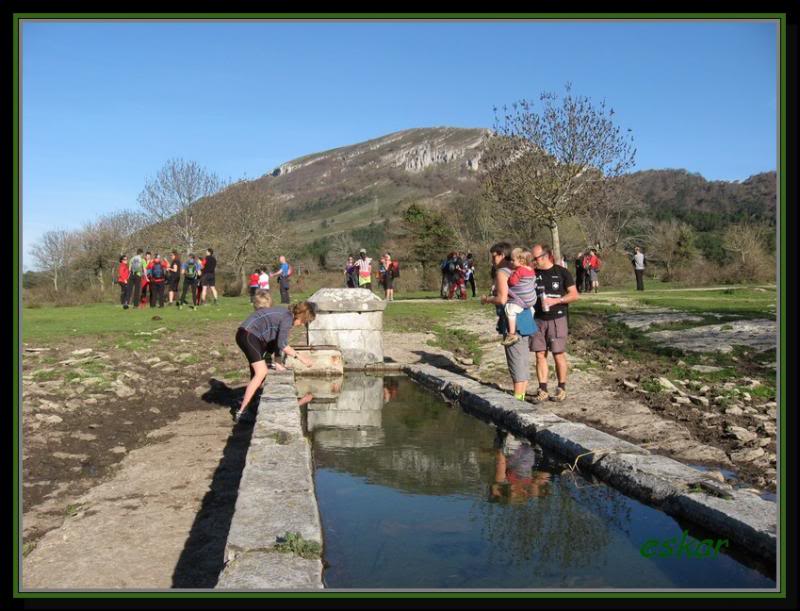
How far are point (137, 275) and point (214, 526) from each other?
20.6 meters

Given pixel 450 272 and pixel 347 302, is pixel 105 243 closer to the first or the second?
pixel 450 272

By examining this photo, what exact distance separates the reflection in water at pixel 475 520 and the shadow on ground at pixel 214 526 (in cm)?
72

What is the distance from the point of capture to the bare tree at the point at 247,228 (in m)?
59.7

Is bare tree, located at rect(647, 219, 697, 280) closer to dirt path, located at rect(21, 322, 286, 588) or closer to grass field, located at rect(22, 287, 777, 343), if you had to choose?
grass field, located at rect(22, 287, 777, 343)

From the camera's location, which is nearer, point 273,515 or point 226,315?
point 273,515

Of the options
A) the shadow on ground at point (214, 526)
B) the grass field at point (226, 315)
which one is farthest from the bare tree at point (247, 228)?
the shadow on ground at point (214, 526)

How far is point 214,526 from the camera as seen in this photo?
541 centimetres

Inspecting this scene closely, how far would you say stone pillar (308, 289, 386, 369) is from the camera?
41.9 feet

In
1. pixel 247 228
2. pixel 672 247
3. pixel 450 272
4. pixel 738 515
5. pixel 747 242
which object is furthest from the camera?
pixel 247 228

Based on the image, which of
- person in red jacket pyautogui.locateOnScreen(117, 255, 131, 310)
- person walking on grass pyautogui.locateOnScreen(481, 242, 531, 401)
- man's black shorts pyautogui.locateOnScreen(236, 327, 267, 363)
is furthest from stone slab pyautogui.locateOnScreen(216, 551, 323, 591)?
person in red jacket pyautogui.locateOnScreen(117, 255, 131, 310)

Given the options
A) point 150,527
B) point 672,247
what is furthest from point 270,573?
point 672,247

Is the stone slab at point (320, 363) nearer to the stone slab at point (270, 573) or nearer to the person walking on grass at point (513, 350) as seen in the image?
the person walking on grass at point (513, 350)

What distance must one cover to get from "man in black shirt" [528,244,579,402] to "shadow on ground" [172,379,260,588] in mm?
3739

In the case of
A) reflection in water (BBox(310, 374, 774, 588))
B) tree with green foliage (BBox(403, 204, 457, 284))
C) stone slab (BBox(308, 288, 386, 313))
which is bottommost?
reflection in water (BBox(310, 374, 774, 588))
